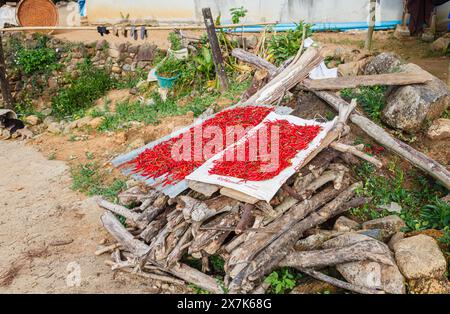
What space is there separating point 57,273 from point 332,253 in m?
3.14

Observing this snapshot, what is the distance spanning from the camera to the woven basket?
11.8 metres

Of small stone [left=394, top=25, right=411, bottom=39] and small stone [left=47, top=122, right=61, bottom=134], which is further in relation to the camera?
small stone [left=394, top=25, right=411, bottom=39]

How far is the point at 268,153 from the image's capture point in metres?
4.75

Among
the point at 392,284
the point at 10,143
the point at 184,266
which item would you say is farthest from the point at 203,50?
the point at 392,284

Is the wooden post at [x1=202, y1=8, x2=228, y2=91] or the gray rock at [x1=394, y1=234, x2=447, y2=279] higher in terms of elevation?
the wooden post at [x1=202, y1=8, x2=228, y2=91]

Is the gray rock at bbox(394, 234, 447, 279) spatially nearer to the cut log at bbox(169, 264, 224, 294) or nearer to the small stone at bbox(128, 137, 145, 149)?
the cut log at bbox(169, 264, 224, 294)

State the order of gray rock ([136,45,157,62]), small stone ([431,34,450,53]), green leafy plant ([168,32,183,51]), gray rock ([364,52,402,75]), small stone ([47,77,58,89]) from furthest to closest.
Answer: small stone ([47,77,58,89]) < gray rock ([136,45,157,62]) < green leafy plant ([168,32,183,51]) < small stone ([431,34,450,53]) < gray rock ([364,52,402,75])

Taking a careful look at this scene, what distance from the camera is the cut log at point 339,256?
13.1 feet

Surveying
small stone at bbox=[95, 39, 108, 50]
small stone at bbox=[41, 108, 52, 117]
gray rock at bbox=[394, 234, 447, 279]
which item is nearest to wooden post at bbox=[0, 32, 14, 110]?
small stone at bbox=[41, 108, 52, 117]

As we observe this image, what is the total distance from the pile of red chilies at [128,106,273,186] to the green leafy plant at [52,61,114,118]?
5.79m

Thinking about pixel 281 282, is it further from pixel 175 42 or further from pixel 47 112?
pixel 47 112

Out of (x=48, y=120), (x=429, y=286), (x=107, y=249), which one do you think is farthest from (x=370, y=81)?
(x=48, y=120)

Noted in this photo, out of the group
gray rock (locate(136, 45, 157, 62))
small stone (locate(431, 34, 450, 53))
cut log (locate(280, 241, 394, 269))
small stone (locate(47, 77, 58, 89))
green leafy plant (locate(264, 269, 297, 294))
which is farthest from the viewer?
small stone (locate(47, 77, 58, 89))

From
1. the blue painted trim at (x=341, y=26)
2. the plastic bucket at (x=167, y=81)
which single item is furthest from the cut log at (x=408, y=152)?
the blue painted trim at (x=341, y=26)
